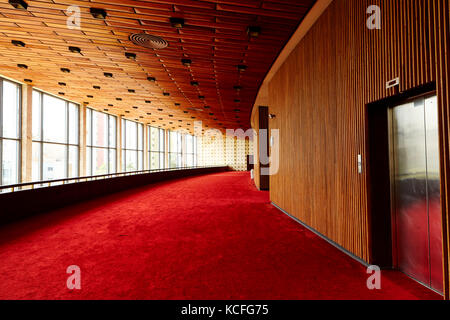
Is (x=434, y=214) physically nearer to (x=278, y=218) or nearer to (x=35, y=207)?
(x=278, y=218)

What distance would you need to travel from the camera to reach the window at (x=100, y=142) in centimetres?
1259

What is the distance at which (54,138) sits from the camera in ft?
33.6

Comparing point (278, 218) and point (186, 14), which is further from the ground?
point (186, 14)

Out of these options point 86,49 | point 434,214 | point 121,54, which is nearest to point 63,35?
point 86,49

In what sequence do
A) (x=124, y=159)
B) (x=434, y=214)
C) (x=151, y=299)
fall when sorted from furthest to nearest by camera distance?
(x=124, y=159)
(x=434, y=214)
(x=151, y=299)

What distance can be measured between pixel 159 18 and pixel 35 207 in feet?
17.3

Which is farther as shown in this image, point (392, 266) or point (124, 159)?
point (124, 159)

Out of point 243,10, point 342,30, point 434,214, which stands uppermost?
point 243,10

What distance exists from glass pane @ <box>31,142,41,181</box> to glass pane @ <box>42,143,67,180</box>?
0.27m

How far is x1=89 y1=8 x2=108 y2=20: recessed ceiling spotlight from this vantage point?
4.14 metres

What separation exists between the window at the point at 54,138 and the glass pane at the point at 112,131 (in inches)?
108

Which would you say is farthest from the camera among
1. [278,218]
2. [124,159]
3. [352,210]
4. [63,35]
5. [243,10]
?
[124,159]

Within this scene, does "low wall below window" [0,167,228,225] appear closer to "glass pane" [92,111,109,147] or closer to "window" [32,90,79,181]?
"window" [32,90,79,181]

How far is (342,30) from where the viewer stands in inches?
134
